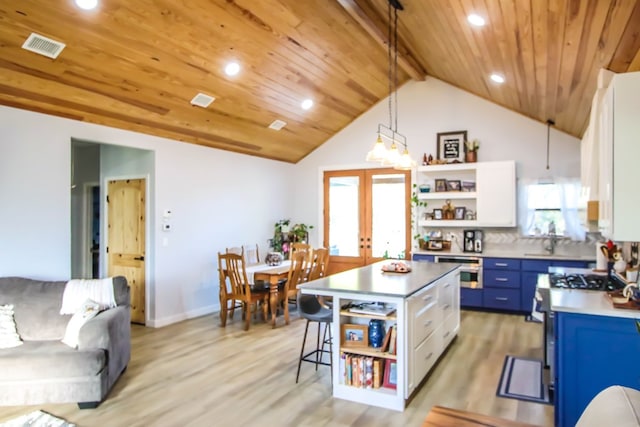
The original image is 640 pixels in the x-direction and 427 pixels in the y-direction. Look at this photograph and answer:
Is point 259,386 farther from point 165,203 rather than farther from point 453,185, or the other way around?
point 453,185

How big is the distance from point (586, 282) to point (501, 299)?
2658mm

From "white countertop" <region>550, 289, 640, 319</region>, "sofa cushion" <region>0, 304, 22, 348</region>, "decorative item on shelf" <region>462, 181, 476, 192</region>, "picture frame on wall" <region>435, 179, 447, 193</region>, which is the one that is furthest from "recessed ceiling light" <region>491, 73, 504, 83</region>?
"sofa cushion" <region>0, 304, 22, 348</region>

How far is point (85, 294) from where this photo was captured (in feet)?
12.6

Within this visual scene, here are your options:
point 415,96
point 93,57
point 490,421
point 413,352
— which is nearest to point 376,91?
point 415,96

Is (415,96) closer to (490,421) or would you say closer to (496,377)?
(496,377)

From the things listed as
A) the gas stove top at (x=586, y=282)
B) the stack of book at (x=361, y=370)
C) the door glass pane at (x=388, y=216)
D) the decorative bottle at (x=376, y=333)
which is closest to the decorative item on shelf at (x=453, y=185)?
the door glass pane at (x=388, y=216)

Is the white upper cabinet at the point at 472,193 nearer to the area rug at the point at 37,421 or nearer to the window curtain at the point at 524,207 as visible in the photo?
the window curtain at the point at 524,207

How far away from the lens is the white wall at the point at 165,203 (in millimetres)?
4137

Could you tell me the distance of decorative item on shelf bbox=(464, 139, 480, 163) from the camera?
6.63 metres

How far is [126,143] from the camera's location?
517 cm

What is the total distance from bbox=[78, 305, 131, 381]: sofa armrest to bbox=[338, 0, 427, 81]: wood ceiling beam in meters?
3.42

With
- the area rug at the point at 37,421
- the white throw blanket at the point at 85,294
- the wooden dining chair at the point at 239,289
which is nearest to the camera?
the area rug at the point at 37,421

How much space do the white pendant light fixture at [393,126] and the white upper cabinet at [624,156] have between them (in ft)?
6.20

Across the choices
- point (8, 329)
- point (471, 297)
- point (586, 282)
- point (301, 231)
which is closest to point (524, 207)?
Result: point (471, 297)
